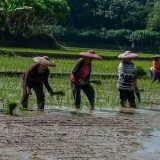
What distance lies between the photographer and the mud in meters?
6.49

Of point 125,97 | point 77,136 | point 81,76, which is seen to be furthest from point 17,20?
point 77,136

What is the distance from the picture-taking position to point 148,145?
738 centimetres

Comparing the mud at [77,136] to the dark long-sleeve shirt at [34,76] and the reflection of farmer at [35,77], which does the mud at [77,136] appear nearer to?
the reflection of farmer at [35,77]

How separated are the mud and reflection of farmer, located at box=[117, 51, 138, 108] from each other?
1360mm

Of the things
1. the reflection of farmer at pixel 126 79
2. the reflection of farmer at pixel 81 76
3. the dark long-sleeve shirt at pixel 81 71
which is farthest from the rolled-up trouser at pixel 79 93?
the reflection of farmer at pixel 126 79

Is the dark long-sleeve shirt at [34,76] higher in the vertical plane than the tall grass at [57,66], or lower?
higher

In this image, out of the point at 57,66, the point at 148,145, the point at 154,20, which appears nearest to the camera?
the point at 148,145

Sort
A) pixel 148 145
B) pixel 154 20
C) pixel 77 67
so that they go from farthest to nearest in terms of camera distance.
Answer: pixel 154 20 < pixel 77 67 < pixel 148 145

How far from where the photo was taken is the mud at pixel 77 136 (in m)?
6.49

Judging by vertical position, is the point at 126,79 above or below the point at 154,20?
below

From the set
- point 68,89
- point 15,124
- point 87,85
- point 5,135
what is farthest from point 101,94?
Answer: point 5,135

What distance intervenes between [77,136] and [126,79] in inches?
161

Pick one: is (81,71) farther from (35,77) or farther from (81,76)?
(35,77)

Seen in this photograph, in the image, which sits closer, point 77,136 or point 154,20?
point 77,136
